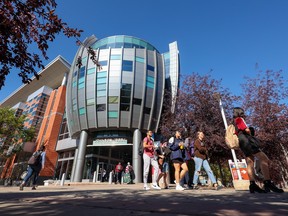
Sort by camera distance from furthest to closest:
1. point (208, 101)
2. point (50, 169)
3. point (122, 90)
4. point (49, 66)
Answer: point (49, 66) → point (50, 169) → point (122, 90) → point (208, 101)

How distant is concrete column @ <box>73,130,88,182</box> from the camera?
25389 millimetres

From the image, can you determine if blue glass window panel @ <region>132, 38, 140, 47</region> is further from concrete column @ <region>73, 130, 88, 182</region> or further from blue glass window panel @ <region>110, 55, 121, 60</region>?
concrete column @ <region>73, 130, 88, 182</region>

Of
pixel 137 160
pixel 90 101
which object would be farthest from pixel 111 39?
pixel 137 160

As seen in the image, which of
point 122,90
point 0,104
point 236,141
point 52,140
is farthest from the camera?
point 0,104

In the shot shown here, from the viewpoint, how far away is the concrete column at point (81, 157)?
25.4m

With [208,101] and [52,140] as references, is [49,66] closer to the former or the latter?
[52,140]

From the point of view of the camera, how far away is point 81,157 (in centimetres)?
2652

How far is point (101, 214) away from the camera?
5.79 feet

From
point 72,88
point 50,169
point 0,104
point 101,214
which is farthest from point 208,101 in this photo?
point 0,104

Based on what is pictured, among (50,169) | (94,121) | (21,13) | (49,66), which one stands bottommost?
(21,13)

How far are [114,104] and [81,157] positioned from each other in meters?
8.06

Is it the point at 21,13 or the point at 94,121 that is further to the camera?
the point at 94,121

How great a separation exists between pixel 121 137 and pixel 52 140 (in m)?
12.8

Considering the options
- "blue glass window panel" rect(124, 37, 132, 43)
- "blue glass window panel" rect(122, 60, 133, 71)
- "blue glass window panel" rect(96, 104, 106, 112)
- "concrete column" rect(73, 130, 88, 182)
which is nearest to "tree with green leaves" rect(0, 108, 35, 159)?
"concrete column" rect(73, 130, 88, 182)
